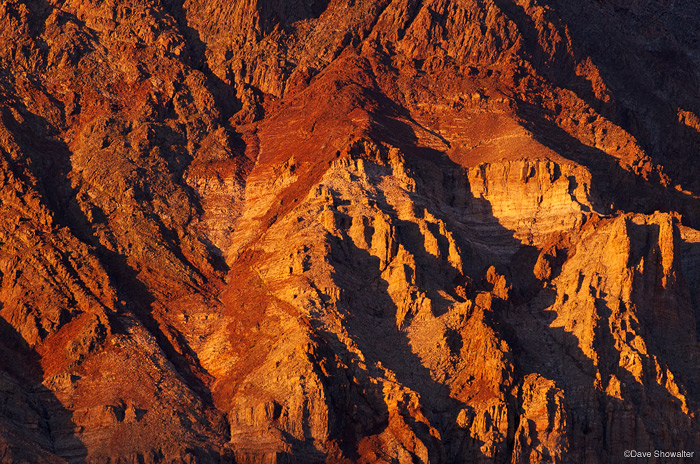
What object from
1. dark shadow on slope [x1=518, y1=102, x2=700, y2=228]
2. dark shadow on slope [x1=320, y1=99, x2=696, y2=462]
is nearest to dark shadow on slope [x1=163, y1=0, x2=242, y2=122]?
dark shadow on slope [x1=320, y1=99, x2=696, y2=462]

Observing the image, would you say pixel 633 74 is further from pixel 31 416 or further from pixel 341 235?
pixel 31 416

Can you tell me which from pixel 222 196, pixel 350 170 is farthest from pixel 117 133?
pixel 350 170

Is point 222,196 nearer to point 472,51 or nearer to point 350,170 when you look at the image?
point 350,170

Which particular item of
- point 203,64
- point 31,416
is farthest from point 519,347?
point 203,64

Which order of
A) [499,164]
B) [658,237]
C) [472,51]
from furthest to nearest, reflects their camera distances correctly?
[472,51]
[499,164]
[658,237]

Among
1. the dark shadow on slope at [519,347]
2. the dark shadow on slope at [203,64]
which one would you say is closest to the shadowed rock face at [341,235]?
the dark shadow on slope at [519,347]

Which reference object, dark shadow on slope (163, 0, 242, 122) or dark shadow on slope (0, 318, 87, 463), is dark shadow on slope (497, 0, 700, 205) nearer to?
dark shadow on slope (163, 0, 242, 122)

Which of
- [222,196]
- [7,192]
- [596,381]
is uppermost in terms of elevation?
[7,192]
